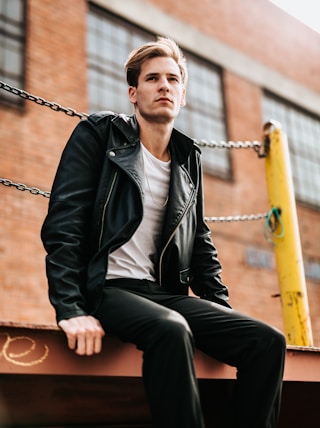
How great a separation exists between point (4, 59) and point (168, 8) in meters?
3.71

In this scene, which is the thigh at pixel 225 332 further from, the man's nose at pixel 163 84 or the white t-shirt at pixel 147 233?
the man's nose at pixel 163 84

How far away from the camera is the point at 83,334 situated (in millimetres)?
1761

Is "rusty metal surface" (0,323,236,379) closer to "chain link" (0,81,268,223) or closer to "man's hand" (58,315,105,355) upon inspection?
"man's hand" (58,315,105,355)

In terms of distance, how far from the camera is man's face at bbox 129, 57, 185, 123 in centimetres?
235

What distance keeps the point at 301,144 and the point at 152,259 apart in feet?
34.1

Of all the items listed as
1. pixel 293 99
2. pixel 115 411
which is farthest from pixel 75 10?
pixel 115 411

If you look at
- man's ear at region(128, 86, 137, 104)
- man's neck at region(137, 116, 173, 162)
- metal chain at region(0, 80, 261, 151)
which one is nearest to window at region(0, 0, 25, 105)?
metal chain at region(0, 80, 261, 151)

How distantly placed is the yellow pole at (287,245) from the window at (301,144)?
305 inches

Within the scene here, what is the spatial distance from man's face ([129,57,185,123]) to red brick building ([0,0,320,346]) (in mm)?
4813

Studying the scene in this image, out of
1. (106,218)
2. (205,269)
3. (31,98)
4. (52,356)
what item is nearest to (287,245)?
(205,269)

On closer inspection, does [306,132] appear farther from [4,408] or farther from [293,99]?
[4,408]

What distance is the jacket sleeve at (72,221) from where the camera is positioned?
1880 millimetres

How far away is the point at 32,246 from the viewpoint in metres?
7.00

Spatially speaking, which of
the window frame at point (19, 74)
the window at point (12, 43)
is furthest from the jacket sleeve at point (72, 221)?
the window at point (12, 43)
